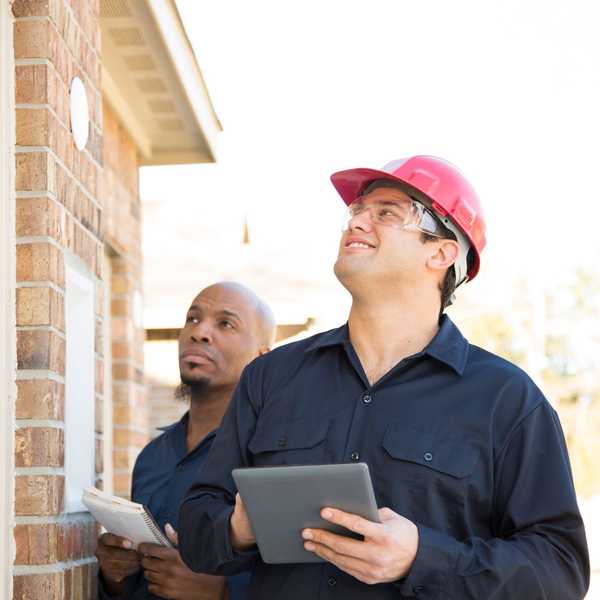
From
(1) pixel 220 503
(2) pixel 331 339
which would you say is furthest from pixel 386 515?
(2) pixel 331 339

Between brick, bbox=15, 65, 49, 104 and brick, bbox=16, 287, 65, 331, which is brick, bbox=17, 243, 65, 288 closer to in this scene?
brick, bbox=16, 287, 65, 331

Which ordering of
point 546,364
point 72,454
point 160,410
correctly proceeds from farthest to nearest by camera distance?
point 546,364, point 160,410, point 72,454

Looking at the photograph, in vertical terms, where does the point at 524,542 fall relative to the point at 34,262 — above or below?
below

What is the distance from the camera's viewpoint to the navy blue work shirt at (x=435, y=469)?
2688 mm

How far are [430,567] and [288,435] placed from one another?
52 centimetres

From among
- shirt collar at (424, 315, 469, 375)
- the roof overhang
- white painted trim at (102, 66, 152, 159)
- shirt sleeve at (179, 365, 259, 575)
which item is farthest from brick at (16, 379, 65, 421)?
white painted trim at (102, 66, 152, 159)

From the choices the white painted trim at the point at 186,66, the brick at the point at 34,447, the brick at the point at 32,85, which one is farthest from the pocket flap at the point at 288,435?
the white painted trim at the point at 186,66

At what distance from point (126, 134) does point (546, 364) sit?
3197cm

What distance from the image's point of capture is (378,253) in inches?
120

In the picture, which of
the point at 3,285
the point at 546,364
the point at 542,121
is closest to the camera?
the point at 3,285

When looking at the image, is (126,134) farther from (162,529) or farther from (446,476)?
(446,476)

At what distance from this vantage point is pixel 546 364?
122 ft

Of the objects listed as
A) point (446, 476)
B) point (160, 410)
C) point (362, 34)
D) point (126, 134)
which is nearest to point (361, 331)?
point (446, 476)

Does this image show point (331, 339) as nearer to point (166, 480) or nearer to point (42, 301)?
point (42, 301)
